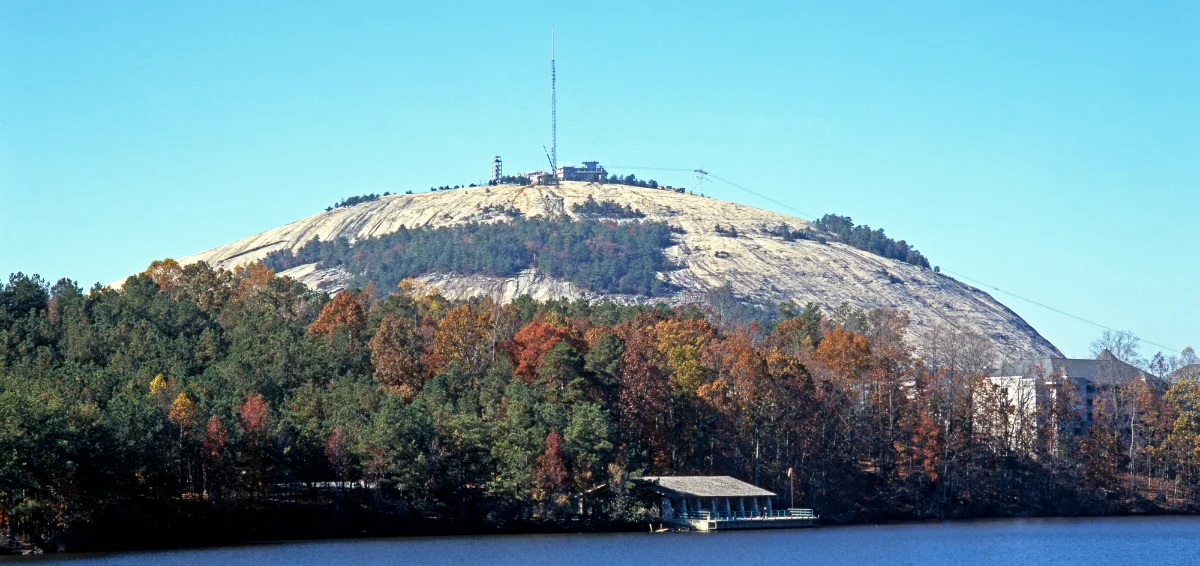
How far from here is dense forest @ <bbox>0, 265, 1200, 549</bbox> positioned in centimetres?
7975

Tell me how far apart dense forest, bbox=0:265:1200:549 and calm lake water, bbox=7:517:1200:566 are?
4.53 m

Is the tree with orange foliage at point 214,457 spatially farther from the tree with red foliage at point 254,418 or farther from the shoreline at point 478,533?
the shoreline at point 478,533

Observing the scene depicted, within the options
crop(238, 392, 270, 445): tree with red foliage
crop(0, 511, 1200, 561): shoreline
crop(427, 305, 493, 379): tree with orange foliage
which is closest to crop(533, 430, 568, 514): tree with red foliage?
crop(0, 511, 1200, 561): shoreline

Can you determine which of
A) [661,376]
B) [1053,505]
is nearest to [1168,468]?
[1053,505]

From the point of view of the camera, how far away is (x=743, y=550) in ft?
259

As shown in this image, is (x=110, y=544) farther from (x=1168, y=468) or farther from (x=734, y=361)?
(x=1168, y=468)

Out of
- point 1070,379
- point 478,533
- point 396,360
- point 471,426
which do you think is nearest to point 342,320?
point 396,360

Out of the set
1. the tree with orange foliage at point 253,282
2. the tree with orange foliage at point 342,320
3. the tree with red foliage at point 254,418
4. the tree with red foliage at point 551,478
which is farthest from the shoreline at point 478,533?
the tree with orange foliage at point 253,282

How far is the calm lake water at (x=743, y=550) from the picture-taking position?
71000 millimetres

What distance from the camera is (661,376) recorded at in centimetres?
10400

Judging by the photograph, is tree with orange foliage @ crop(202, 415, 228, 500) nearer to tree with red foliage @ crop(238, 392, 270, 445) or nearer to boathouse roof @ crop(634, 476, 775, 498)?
tree with red foliage @ crop(238, 392, 270, 445)

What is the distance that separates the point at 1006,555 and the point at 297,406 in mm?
49032

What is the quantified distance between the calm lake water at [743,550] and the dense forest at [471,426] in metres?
4.53

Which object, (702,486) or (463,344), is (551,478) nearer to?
(702,486)
